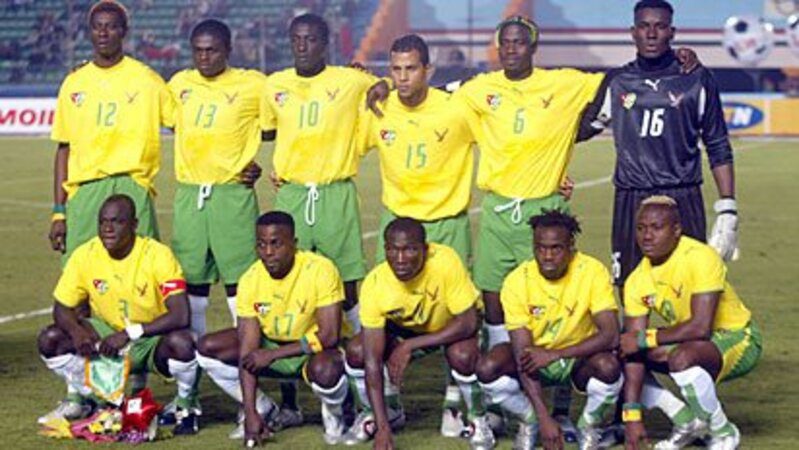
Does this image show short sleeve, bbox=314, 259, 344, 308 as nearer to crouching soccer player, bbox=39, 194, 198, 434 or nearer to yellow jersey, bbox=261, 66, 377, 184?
crouching soccer player, bbox=39, 194, 198, 434

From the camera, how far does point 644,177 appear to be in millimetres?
10594

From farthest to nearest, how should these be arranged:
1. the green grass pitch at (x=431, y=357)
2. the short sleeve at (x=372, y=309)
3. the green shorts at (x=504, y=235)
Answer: the green shorts at (x=504, y=235), the green grass pitch at (x=431, y=357), the short sleeve at (x=372, y=309)

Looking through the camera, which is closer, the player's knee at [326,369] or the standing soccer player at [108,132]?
the player's knee at [326,369]

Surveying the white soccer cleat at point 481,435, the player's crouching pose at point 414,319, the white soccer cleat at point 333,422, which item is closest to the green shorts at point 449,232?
the player's crouching pose at point 414,319

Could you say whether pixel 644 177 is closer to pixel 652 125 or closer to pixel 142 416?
pixel 652 125

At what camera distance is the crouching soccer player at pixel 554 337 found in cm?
988

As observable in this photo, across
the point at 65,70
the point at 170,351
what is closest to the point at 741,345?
the point at 170,351

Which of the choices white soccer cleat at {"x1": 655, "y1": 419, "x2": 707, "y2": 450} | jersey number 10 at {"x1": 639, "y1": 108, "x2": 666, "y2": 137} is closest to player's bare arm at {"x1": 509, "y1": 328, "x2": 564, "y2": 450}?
white soccer cleat at {"x1": 655, "y1": 419, "x2": 707, "y2": 450}

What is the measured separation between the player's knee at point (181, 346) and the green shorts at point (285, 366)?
361mm

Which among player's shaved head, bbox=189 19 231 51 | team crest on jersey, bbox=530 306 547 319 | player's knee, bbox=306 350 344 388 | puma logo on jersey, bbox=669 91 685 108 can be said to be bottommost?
player's knee, bbox=306 350 344 388

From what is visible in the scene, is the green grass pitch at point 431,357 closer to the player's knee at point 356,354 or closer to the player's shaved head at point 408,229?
the player's knee at point 356,354

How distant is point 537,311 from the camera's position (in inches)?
394

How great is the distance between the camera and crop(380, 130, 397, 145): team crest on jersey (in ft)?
36.0

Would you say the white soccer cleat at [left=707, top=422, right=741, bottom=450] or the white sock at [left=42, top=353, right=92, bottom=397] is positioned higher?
the white sock at [left=42, top=353, right=92, bottom=397]
